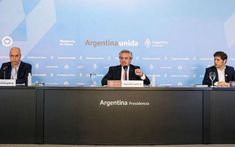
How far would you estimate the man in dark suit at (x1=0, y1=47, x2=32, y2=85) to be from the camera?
574 cm

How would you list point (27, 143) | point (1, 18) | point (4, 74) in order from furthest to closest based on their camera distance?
1. point (1, 18)
2. point (4, 74)
3. point (27, 143)

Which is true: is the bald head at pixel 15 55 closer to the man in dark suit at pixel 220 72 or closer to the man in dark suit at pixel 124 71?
the man in dark suit at pixel 124 71

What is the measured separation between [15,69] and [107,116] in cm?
185

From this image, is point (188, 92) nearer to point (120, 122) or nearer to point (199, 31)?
point (120, 122)

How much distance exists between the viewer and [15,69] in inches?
231

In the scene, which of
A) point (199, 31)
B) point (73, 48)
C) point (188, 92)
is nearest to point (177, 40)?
point (199, 31)

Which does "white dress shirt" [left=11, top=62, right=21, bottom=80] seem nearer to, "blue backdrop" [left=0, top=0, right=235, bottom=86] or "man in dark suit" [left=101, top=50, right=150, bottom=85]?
"blue backdrop" [left=0, top=0, right=235, bottom=86]


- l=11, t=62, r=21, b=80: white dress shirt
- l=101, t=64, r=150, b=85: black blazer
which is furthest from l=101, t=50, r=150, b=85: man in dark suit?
l=11, t=62, r=21, b=80: white dress shirt

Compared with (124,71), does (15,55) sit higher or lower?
higher

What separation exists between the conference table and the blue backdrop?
2037 millimetres

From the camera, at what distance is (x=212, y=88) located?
15.9 ft

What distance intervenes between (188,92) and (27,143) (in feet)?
6.46

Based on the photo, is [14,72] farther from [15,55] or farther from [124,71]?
[124,71]

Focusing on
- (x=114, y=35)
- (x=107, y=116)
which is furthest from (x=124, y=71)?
(x=107, y=116)
